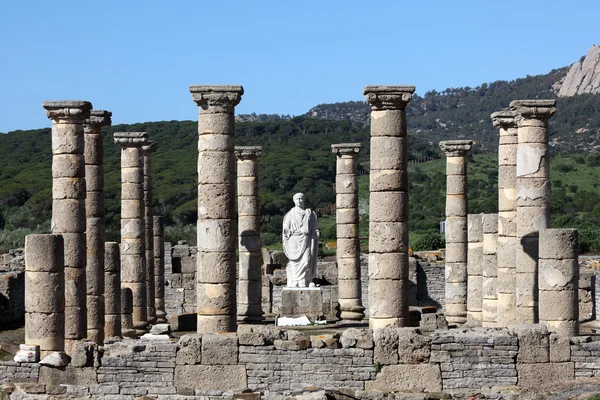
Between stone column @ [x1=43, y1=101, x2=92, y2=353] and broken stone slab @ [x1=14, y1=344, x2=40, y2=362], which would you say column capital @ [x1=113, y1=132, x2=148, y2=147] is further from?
broken stone slab @ [x1=14, y1=344, x2=40, y2=362]

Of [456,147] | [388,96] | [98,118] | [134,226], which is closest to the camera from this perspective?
[388,96]

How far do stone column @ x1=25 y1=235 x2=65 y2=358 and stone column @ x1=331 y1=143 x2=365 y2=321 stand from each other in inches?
466

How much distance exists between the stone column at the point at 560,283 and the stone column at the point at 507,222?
151 inches

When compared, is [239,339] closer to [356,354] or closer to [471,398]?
[356,354]

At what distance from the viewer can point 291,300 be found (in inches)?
1193

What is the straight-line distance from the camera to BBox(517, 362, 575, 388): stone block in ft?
66.0

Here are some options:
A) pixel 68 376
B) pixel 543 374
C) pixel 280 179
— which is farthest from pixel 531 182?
pixel 280 179

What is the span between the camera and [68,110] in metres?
23.4

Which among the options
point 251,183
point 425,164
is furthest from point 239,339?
point 425,164

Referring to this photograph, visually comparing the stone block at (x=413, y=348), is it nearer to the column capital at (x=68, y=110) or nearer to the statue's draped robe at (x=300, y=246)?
the column capital at (x=68, y=110)

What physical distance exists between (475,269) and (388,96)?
8068 millimetres

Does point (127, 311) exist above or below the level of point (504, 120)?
below

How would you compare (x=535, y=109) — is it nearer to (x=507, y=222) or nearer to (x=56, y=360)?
(x=507, y=222)

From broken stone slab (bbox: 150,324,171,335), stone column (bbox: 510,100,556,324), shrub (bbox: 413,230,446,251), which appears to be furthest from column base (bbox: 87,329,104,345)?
shrub (bbox: 413,230,446,251)
